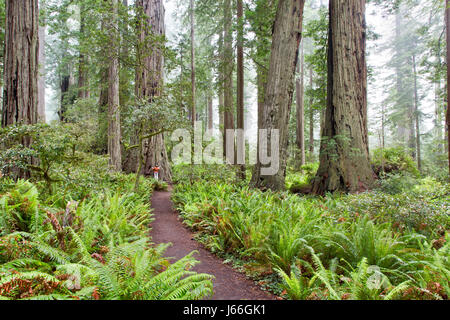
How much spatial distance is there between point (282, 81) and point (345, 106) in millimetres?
2223

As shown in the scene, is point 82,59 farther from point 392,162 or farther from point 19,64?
point 392,162

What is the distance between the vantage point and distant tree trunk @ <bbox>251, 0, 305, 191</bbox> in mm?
7926

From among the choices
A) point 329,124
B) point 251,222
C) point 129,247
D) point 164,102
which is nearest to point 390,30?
point 329,124

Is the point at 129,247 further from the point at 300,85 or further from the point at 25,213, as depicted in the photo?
the point at 300,85

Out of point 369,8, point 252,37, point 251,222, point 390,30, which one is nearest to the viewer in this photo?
point 251,222

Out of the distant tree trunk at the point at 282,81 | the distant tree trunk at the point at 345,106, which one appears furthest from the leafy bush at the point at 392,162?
the distant tree trunk at the point at 282,81

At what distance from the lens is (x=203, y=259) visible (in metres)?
4.13

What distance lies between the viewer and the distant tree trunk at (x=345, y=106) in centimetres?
770

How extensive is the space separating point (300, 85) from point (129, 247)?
18426 millimetres

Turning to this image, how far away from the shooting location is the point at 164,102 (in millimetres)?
7488

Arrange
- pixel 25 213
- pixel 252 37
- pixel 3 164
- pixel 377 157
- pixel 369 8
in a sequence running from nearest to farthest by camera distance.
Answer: pixel 25 213 → pixel 3 164 → pixel 377 157 → pixel 369 8 → pixel 252 37

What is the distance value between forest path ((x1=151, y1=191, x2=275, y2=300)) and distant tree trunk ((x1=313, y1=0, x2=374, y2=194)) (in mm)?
4909
